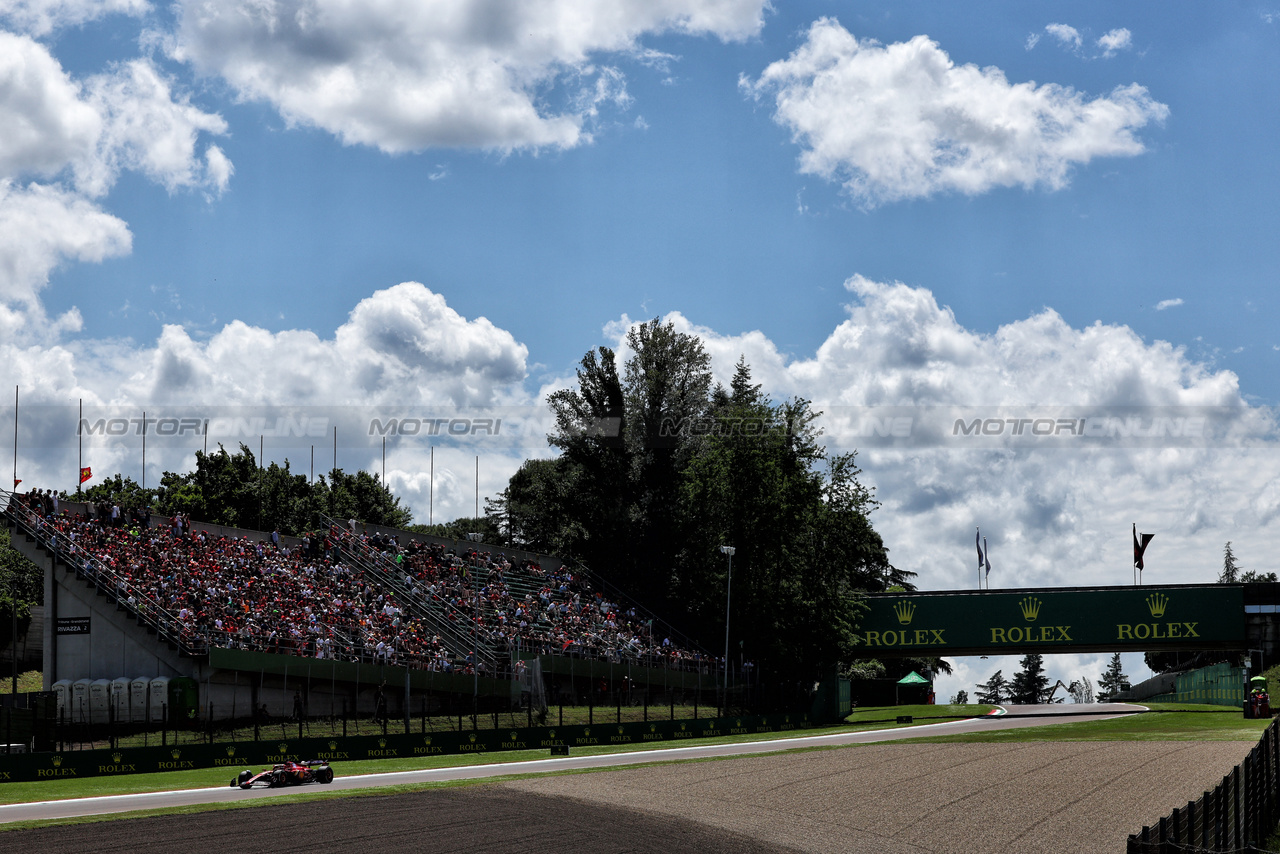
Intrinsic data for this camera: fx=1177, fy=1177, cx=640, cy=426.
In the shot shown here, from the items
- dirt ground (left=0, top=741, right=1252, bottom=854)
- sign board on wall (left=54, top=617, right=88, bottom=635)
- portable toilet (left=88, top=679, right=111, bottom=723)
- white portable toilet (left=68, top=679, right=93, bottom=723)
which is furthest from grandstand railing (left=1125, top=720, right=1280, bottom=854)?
sign board on wall (left=54, top=617, right=88, bottom=635)

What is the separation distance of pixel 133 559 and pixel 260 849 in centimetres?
2708

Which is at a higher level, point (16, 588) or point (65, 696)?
point (16, 588)

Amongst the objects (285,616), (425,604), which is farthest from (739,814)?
(425,604)

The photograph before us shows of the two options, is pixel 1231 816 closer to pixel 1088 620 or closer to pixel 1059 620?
pixel 1059 620

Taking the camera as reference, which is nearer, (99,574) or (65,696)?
(65,696)

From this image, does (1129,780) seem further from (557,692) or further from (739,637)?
(739,637)

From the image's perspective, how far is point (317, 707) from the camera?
44.0 m

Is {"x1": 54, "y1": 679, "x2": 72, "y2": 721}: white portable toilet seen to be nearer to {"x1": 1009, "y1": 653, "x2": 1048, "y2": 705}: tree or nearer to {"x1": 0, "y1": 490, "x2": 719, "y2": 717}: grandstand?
{"x1": 0, "y1": 490, "x2": 719, "y2": 717}: grandstand

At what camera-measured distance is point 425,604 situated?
173 ft

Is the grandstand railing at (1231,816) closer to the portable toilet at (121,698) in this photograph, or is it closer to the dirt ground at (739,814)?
the dirt ground at (739,814)

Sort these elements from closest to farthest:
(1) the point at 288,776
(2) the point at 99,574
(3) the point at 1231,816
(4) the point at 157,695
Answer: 1. (3) the point at 1231,816
2. (1) the point at 288,776
3. (4) the point at 157,695
4. (2) the point at 99,574

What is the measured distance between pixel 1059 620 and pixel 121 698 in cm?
4815

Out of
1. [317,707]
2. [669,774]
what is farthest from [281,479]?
[669,774]

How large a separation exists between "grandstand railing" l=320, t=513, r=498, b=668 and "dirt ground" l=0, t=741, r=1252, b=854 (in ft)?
53.0
